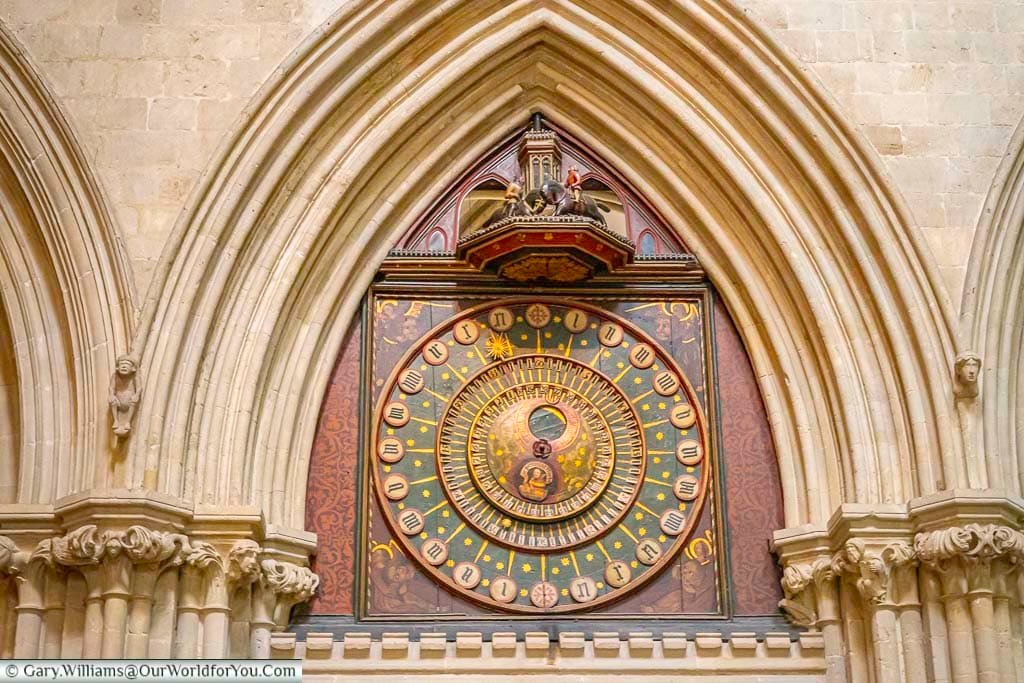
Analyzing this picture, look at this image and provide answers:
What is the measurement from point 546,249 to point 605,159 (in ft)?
3.04

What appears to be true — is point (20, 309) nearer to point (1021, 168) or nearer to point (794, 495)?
point (794, 495)

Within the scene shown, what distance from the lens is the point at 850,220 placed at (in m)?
9.85

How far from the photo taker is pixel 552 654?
930 cm

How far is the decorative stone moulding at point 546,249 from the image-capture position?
32.7ft

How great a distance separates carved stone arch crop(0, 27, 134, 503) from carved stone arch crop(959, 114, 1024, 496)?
15.9ft

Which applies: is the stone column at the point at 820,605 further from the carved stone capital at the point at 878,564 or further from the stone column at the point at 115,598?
the stone column at the point at 115,598

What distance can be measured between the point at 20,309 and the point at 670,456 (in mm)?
3918

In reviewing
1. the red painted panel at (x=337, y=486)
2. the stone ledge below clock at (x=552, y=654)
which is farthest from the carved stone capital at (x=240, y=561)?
the red painted panel at (x=337, y=486)

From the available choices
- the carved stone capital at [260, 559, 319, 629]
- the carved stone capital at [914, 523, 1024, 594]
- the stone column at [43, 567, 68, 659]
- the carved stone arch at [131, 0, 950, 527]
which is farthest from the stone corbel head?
the stone column at [43, 567, 68, 659]

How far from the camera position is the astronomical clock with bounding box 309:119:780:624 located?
966 cm

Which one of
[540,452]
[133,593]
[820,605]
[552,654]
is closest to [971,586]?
[820,605]

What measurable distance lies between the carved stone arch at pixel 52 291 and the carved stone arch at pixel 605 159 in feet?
0.98

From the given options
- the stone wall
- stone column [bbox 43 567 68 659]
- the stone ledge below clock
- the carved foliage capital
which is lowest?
the stone ledge below clock

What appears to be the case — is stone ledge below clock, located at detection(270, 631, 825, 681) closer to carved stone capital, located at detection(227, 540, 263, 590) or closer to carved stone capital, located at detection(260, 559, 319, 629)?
carved stone capital, located at detection(260, 559, 319, 629)
